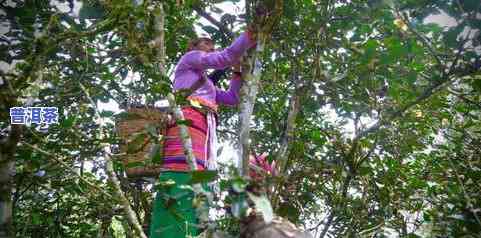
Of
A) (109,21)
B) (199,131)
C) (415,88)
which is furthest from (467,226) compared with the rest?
(109,21)

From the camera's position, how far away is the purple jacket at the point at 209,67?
1925mm

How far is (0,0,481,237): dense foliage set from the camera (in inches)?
59.7

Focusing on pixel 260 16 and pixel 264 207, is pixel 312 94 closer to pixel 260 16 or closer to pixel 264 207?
pixel 260 16

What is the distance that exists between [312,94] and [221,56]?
22.1 inches

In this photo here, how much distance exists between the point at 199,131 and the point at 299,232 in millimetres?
1220

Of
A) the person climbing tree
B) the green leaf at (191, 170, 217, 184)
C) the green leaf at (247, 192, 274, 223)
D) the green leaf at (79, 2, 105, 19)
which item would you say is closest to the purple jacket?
the person climbing tree

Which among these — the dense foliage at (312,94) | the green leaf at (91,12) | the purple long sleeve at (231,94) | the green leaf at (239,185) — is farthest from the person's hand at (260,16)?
the green leaf at (239,185)

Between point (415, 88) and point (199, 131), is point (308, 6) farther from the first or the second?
point (199, 131)

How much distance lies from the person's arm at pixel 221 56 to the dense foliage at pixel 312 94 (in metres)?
0.14

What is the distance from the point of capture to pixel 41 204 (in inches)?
117

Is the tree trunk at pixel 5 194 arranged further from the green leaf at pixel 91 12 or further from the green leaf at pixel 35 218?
the green leaf at pixel 35 218

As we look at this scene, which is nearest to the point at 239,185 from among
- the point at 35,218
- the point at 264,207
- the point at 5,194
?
the point at 264,207

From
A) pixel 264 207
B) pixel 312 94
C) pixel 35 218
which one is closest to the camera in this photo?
pixel 264 207

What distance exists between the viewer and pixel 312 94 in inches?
89.7
